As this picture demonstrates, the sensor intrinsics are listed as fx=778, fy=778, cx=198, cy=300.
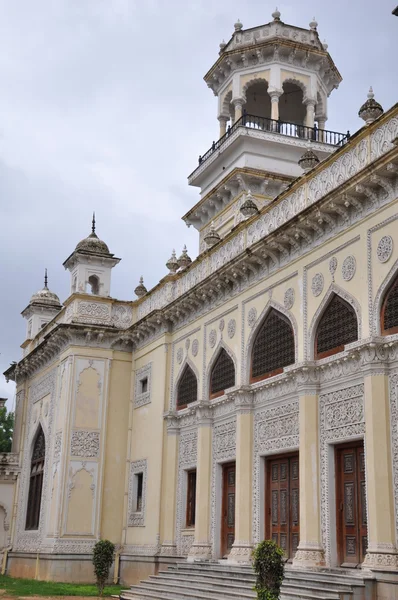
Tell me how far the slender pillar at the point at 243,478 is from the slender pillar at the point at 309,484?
2234mm

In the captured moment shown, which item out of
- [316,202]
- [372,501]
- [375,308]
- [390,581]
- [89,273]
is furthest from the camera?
[89,273]

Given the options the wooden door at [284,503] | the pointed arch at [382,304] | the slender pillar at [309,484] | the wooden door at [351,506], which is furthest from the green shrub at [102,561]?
the pointed arch at [382,304]

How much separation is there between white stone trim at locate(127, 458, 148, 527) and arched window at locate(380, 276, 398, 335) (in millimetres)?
10327

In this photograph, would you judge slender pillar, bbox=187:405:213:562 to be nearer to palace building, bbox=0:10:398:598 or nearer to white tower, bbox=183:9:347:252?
palace building, bbox=0:10:398:598

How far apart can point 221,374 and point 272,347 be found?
245 cm

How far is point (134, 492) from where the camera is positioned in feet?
70.1

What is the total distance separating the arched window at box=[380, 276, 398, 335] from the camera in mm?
11760

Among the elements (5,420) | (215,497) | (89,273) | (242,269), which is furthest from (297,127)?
(5,420)

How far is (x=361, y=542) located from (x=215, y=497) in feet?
17.7

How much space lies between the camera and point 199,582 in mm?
14609

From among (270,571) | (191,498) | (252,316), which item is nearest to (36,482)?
(191,498)

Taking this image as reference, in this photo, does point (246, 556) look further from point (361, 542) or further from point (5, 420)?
point (5, 420)

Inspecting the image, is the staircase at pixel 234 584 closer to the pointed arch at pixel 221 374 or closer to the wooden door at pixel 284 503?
the wooden door at pixel 284 503

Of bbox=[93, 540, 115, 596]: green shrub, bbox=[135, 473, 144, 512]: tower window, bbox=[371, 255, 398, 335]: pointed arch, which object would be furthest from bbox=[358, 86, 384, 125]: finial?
bbox=[135, 473, 144, 512]: tower window
